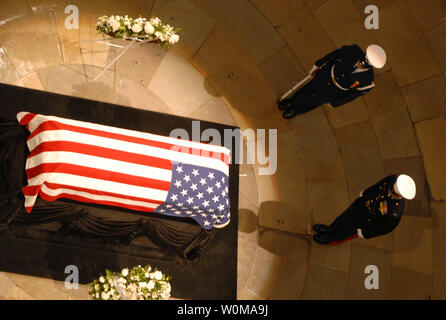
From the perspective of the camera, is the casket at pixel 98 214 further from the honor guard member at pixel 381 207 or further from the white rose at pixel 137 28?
the honor guard member at pixel 381 207

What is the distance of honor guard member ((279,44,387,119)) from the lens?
506 cm

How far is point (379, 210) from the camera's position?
488cm

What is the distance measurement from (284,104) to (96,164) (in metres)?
3.75

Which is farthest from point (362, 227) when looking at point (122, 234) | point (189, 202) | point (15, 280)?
point (15, 280)

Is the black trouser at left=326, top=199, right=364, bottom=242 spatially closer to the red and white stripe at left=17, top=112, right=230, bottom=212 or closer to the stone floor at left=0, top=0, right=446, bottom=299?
the stone floor at left=0, top=0, right=446, bottom=299

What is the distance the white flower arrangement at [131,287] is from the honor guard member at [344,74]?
3.75 m

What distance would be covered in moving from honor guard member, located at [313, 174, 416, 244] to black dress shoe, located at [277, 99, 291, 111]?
7.57ft

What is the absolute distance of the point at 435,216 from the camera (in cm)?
679

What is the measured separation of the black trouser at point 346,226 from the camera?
5.28m

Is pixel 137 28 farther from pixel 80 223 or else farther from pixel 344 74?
pixel 344 74

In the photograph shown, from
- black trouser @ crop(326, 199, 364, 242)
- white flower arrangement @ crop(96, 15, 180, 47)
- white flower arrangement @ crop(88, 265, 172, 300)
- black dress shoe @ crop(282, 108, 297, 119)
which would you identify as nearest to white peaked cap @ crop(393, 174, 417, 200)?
black trouser @ crop(326, 199, 364, 242)

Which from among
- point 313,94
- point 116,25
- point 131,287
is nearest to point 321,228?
point 313,94

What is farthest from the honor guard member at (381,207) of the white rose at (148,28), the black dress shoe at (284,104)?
the white rose at (148,28)

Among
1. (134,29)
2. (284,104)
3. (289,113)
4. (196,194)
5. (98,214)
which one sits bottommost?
(98,214)
